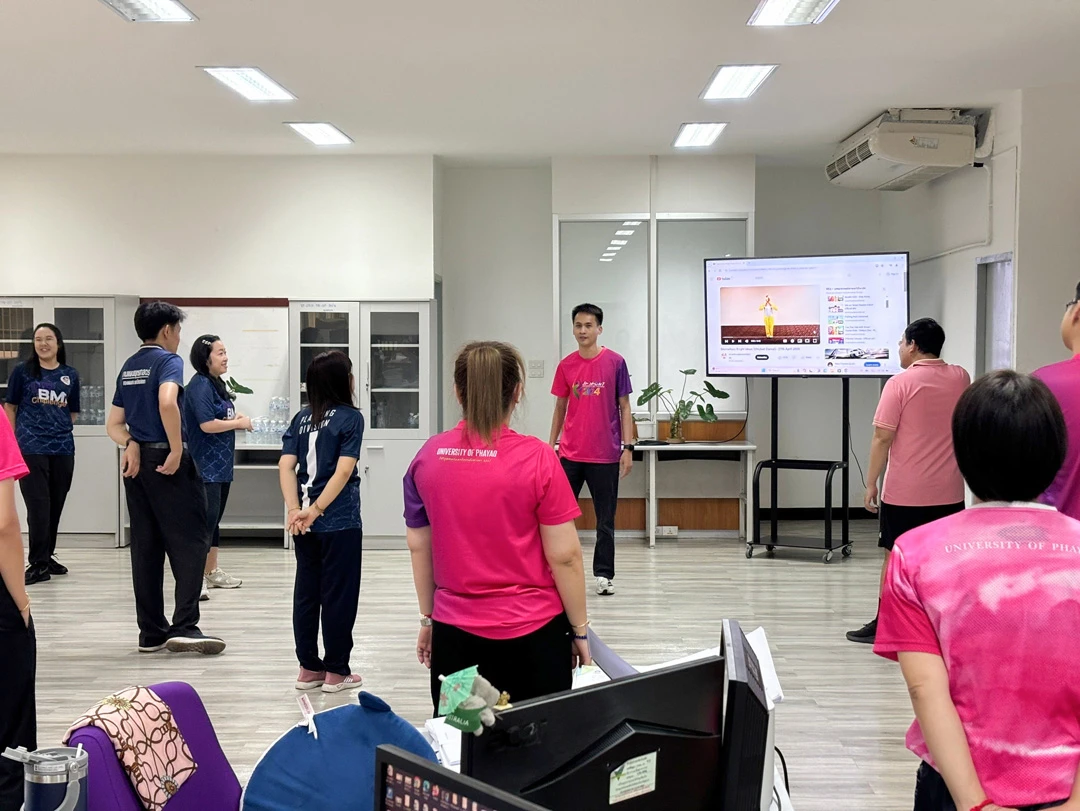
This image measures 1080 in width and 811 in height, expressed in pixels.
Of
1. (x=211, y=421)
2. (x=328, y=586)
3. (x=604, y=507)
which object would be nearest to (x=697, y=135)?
(x=604, y=507)

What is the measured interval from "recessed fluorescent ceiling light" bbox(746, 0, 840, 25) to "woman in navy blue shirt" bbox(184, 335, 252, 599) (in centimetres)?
347

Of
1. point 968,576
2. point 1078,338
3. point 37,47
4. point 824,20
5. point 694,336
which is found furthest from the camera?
point 694,336

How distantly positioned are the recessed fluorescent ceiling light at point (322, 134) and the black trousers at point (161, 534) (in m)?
3.18

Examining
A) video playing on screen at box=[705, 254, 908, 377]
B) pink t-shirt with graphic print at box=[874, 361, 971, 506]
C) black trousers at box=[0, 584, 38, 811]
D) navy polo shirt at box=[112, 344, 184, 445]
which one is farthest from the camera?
video playing on screen at box=[705, 254, 908, 377]

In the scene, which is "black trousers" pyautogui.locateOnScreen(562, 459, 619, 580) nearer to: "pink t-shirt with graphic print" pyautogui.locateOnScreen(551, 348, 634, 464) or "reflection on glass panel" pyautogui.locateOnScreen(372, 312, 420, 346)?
"pink t-shirt with graphic print" pyautogui.locateOnScreen(551, 348, 634, 464)

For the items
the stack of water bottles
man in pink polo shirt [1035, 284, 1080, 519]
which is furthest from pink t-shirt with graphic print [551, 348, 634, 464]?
man in pink polo shirt [1035, 284, 1080, 519]

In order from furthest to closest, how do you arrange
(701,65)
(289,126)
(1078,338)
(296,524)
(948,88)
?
(289,126), (948,88), (701,65), (296,524), (1078,338)

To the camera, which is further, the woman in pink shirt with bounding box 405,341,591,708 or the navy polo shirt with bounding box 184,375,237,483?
the navy polo shirt with bounding box 184,375,237,483

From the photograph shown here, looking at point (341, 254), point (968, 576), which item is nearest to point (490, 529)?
point (968, 576)

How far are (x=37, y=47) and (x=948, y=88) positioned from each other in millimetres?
5357

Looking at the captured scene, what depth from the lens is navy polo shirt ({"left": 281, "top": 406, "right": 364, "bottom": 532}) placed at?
420 centimetres

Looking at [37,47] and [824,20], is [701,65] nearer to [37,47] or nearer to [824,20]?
[824,20]

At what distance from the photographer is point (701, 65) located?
5691 mm

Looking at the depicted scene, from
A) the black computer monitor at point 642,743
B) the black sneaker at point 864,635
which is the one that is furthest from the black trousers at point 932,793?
the black sneaker at point 864,635
